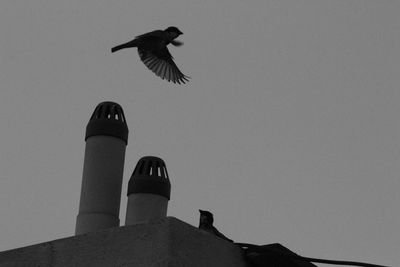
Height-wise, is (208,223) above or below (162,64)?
below

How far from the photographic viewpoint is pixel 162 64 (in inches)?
511

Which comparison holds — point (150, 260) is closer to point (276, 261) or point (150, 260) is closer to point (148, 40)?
point (276, 261)

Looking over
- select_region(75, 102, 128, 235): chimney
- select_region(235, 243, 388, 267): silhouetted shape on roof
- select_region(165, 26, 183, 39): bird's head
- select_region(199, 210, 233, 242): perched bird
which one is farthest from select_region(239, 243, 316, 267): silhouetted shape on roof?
select_region(165, 26, 183, 39): bird's head

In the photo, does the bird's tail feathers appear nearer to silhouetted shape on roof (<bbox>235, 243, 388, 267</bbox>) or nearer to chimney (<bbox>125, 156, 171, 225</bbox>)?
chimney (<bbox>125, 156, 171, 225</bbox>)

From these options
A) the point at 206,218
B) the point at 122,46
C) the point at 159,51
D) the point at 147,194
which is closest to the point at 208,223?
the point at 206,218

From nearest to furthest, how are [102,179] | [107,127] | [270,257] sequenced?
[270,257]
[102,179]
[107,127]

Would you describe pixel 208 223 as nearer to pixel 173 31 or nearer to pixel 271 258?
pixel 271 258

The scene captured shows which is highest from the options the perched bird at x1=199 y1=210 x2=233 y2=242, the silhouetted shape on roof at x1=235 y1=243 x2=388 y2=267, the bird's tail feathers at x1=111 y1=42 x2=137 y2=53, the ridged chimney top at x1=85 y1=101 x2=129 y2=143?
the bird's tail feathers at x1=111 y1=42 x2=137 y2=53

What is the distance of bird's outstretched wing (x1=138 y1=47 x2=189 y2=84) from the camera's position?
12.9 m

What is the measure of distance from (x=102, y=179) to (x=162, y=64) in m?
6.05

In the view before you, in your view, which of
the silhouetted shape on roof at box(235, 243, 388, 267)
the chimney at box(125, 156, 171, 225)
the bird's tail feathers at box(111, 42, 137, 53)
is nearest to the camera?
the silhouetted shape on roof at box(235, 243, 388, 267)

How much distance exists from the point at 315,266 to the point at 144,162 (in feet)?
12.1

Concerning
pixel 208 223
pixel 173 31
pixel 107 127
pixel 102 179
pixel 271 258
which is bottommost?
pixel 271 258

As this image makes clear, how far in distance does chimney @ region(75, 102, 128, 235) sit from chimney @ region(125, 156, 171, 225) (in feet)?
1.98
